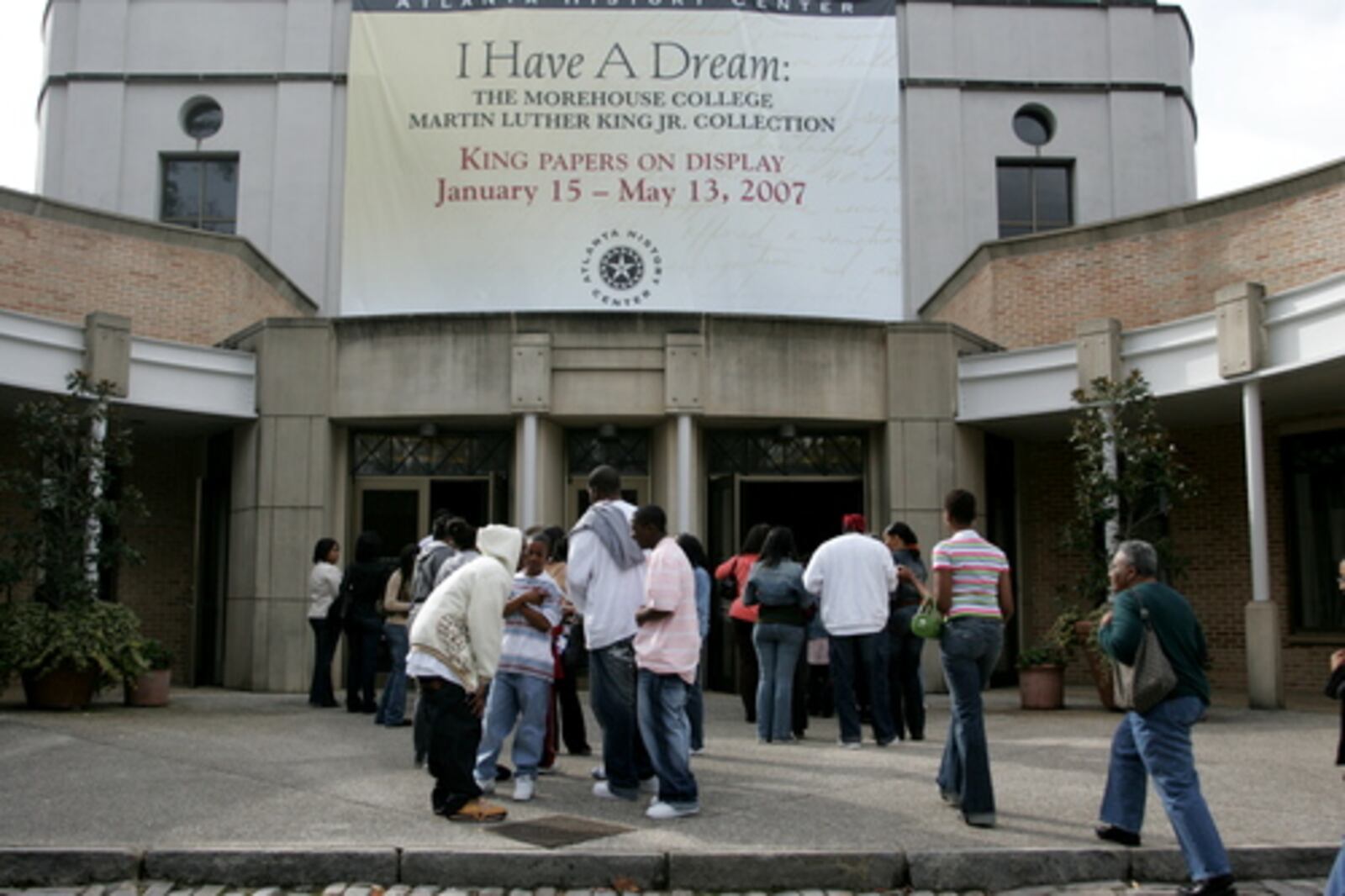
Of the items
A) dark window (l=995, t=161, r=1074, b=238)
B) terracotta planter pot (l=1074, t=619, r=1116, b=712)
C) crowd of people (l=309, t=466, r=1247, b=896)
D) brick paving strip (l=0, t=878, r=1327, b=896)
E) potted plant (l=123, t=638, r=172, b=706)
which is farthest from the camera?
dark window (l=995, t=161, r=1074, b=238)

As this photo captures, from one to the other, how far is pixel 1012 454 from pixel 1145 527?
136 inches

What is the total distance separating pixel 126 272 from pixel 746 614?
409 inches

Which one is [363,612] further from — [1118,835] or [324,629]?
[1118,835]

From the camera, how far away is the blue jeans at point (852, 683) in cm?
959

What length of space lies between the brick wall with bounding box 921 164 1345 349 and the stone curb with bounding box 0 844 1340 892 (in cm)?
1103

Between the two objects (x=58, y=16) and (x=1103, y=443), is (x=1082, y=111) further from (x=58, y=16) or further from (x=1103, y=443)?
(x=58, y=16)

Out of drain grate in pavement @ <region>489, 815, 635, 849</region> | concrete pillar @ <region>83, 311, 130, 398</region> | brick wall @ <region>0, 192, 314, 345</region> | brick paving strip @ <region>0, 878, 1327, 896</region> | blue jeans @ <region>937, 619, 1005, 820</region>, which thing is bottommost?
brick paving strip @ <region>0, 878, 1327, 896</region>

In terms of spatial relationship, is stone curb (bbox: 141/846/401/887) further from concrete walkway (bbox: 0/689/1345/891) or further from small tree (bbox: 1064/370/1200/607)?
small tree (bbox: 1064/370/1200/607)

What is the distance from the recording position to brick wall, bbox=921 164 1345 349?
14414 millimetres

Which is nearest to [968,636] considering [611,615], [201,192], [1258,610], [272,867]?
[611,615]

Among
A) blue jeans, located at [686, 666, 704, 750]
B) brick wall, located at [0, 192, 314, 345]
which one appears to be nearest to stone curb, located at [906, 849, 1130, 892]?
blue jeans, located at [686, 666, 704, 750]

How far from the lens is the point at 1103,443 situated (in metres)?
12.8

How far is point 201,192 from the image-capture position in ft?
75.2

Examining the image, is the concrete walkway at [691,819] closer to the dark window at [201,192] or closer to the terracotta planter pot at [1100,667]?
the terracotta planter pot at [1100,667]
